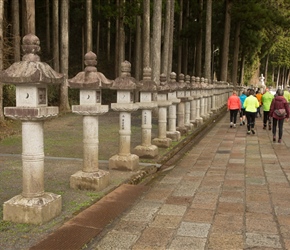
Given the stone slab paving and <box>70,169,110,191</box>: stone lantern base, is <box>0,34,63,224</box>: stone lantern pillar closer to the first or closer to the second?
the stone slab paving

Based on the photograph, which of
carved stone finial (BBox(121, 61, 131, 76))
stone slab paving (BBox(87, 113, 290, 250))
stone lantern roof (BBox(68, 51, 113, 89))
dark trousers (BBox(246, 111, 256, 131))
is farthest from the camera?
dark trousers (BBox(246, 111, 256, 131))

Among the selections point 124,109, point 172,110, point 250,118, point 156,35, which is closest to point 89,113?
point 124,109

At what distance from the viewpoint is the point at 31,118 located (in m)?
4.53

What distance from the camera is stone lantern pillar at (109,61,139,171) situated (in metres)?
7.45

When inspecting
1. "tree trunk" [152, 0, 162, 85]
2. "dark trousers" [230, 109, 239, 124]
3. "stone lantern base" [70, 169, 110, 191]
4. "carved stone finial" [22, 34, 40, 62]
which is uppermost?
"tree trunk" [152, 0, 162, 85]

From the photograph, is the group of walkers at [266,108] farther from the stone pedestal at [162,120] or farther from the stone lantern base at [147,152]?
the stone lantern base at [147,152]

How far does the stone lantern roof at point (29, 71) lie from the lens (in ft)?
14.5

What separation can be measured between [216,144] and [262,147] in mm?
1441

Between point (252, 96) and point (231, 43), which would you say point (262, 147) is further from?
point (231, 43)

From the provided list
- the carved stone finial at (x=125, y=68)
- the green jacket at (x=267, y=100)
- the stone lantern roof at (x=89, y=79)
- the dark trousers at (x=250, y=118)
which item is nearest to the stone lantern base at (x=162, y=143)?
the carved stone finial at (x=125, y=68)

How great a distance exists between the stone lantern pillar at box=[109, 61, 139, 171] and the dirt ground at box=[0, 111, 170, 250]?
225 millimetres

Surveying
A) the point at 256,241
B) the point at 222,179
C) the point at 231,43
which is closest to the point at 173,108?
the point at 222,179

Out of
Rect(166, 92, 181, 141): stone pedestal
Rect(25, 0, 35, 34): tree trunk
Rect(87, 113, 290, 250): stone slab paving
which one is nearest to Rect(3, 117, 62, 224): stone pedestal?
Rect(87, 113, 290, 250): stone slab paving

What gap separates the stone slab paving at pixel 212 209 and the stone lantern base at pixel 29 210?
0.77m
